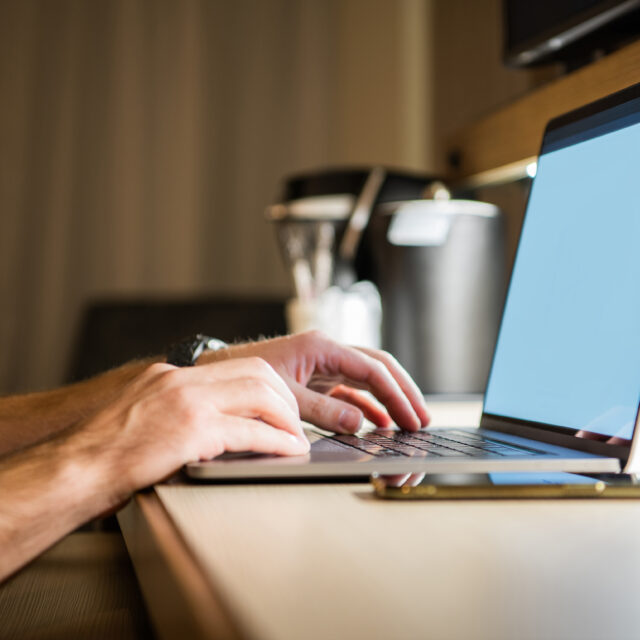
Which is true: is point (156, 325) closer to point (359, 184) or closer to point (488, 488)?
point (359, 184)

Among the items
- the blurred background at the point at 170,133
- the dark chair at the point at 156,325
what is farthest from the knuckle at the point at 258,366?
the blurred background at the point at 170,133

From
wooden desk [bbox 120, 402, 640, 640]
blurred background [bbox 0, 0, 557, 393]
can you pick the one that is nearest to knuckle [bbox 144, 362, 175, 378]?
wooden desk [bbox 120, 402, 640, 640]

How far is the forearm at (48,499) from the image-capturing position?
470mm

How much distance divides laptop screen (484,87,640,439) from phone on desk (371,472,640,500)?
8cm

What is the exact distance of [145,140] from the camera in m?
3.19

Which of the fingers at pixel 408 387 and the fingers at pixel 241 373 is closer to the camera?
the fingers at pixel 241 373

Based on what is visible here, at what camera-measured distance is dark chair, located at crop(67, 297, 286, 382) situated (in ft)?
6.45

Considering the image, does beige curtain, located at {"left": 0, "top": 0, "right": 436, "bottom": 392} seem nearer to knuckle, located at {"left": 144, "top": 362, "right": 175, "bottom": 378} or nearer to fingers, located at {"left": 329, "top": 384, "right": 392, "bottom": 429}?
fingers, located at {"left": 329, "top": 384, "right": 392, "bottom": 429}

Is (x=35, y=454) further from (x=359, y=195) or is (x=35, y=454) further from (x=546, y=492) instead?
(x=359, y=195)

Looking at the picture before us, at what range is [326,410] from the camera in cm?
66

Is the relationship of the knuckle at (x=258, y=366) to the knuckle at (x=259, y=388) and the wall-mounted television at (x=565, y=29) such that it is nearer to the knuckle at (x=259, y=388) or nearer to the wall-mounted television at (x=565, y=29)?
the knuckle at (x=259, y=388)

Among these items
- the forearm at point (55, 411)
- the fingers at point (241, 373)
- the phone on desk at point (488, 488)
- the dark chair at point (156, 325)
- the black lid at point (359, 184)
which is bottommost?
the dark chair at point (156, 325)

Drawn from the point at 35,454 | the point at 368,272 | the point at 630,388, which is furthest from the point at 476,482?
the point at 368,272

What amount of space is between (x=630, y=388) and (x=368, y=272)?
0.85 meters
